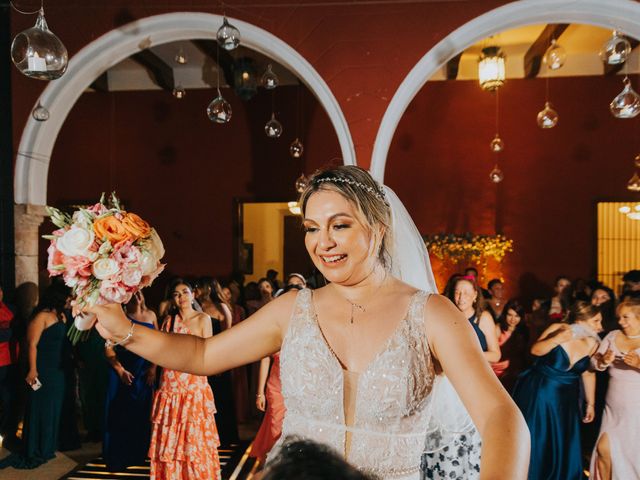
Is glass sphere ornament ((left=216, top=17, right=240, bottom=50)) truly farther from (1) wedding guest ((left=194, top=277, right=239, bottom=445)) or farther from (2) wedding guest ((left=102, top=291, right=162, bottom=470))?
(1) wedding guest ((left=194, top=277, right=239, bottom=445))

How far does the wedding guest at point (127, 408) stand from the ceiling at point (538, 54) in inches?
268

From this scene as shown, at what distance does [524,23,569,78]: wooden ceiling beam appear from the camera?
8.32 m

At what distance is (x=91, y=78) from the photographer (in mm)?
6633

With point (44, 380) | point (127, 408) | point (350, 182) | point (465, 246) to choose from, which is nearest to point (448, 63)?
point (465, 246)

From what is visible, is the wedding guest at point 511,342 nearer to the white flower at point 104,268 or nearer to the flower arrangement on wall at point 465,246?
the flower arrangement on wall at point 465,246

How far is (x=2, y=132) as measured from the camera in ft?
21.5

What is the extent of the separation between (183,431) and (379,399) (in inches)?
130

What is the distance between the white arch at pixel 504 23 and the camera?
5.82 meters

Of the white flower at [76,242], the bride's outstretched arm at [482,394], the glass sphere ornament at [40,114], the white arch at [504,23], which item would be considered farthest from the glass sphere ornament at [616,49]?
the glass sphere ornament at [40,114]

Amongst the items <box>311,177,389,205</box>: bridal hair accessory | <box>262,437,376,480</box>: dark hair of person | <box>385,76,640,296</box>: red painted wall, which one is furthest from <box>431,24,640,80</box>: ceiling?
<box>262,437,376,480</box>: dark hair of person

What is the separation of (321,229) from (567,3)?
5.46 metres

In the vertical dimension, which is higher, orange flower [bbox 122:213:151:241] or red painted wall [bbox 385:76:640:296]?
red painted wall [bbox 385:76:640:296]

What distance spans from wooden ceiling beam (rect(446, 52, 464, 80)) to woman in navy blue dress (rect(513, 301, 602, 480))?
5772 mm

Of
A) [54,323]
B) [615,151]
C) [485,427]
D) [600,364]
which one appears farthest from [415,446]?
[615,151]
